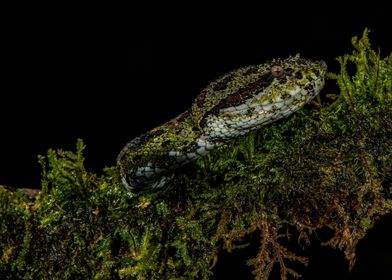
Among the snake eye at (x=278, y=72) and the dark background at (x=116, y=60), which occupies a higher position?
the dark background at (x=116, y=60)

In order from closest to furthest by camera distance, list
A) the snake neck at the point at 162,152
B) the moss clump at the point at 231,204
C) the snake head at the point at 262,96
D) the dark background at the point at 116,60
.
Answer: the moss clump at the point at 231,204 < the snake head at the point at 262,96 < the snake neck at the point at 162,152 < the dark background at the point at 116,60

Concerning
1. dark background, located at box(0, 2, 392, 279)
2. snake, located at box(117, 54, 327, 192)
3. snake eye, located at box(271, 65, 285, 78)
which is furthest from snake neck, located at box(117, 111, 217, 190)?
dark background, located at box(0, 2, 392, 279)

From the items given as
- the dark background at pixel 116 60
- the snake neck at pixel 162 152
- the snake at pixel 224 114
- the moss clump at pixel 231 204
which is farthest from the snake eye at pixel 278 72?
the dark background at pixel 116 60

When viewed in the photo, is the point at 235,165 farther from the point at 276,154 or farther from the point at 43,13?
the point at 43,13

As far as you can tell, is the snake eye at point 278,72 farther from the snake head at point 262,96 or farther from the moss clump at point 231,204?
the moss clump at point 231,204

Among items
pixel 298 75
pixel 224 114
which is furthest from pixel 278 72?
pixel 224 114
